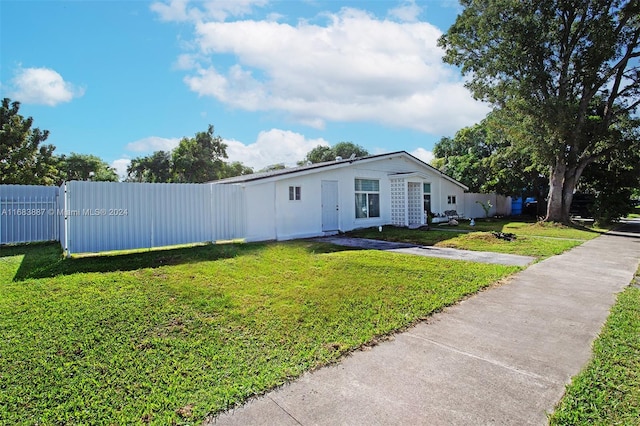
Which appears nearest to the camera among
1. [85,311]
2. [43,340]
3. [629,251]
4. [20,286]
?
[43,340]

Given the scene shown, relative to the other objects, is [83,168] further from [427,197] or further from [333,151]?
[333,151]

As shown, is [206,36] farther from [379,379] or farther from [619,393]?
[619,393]

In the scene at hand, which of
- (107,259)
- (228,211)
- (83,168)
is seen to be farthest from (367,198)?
(83,168)

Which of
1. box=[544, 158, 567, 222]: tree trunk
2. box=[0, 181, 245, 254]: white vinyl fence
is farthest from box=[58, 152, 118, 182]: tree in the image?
box=[544, 158, 567, 222]: tree trunk

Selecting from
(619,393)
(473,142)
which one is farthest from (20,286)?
(473,142)

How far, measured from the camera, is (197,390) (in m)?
2.82

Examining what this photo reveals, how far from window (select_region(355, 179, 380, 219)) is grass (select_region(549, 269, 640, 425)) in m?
11.9

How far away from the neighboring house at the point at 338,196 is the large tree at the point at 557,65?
576cm

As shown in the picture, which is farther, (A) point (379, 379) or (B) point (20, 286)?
(B) point (20, 286)

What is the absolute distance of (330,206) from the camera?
1430 cm

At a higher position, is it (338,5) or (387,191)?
(338,5)

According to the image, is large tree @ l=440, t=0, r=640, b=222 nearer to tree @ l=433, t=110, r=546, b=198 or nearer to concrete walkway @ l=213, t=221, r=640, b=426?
tree @ l=433, t=110, r=546, b=198

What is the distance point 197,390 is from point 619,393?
3.54 metres

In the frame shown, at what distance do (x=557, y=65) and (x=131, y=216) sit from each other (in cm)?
2048
